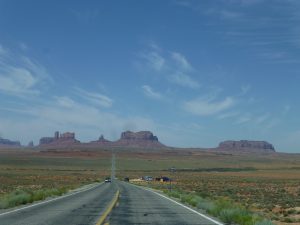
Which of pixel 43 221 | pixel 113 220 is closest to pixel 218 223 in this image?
pixel 113 220

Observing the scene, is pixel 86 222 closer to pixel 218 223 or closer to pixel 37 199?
pixel 218 223

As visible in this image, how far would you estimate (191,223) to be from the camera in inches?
718

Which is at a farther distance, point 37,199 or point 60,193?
point 60,193

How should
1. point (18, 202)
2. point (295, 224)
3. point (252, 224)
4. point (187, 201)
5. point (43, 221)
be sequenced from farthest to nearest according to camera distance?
point (187, 201), point (18, 202), point (295, 224), point (43, 221), point (252, 224)

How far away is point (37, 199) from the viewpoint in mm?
34125

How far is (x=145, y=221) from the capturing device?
18.8 m

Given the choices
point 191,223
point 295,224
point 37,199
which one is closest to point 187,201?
point 37,199

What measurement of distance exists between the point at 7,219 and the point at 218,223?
24.8ft

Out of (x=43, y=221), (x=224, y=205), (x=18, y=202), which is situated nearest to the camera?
(x=43, y=221)

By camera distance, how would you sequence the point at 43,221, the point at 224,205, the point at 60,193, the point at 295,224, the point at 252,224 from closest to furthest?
the point at 252,224 → the point at 43,221 → the point at 295,224 → the point at 224,205 → the point at 60,193

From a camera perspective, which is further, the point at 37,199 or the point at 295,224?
the point at 37,199

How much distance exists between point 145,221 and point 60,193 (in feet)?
89.6

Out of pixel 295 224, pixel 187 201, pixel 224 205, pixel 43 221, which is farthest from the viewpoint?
pixel 187 201

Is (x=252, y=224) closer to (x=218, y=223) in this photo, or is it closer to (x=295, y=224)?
(x=218, y=223)
